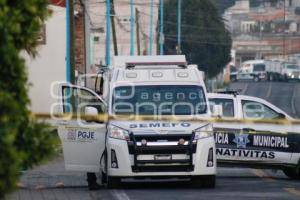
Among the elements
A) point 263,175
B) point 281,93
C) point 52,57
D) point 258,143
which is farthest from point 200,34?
point 258,143

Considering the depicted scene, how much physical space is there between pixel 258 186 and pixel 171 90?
2459mm

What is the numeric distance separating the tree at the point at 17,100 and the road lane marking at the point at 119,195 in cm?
703

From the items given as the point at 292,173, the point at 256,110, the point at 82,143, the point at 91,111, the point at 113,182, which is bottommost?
the point at 292,173

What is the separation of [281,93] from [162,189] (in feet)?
211

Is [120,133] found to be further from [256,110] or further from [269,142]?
[256,110]

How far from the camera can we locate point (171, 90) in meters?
17.0

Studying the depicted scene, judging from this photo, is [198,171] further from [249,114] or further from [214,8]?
[214,8]

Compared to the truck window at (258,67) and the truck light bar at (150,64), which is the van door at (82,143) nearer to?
the truck light bar at (150,64)

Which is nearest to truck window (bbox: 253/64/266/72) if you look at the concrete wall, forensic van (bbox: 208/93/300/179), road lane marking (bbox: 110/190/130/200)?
the concrete wall

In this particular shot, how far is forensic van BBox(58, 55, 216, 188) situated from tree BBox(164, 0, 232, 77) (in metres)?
63.1

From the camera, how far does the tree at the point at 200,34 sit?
81125 millimetres

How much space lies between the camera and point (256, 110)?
1909 centimetres

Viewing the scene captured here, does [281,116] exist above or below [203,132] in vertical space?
below

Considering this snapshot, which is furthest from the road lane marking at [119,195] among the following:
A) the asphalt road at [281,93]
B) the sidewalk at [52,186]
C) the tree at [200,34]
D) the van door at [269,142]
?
the tree at [200,34]
